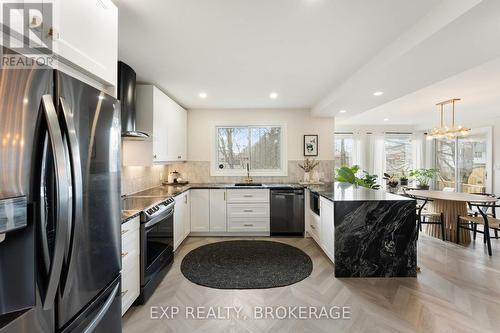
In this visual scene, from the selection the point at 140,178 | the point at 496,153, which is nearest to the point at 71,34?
the point at 140,178

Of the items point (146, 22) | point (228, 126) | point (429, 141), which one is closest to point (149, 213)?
point (146, 22)

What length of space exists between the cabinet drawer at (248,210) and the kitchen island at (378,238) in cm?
157

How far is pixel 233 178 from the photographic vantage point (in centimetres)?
463

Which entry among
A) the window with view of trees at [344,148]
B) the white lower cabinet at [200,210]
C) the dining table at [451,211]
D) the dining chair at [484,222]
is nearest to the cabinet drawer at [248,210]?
the white lower cabinet at [200,210]

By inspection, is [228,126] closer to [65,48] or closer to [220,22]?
[220,22]

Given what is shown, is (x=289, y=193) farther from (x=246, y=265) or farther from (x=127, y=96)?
(x=127, y=96)

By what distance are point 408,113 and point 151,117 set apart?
5.62 meters

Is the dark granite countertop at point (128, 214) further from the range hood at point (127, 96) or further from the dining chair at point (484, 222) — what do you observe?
the dining chair at point (484, 222)

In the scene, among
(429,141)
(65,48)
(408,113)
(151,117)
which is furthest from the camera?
(429,141)

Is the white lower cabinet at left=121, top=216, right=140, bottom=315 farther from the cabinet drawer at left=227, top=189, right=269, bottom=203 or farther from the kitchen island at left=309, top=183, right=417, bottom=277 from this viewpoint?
the kitchen island at left=309, top=183, right=417, bottom=277

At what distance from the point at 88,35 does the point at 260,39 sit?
130 centimetres

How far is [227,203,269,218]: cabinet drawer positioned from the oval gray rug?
1.63 feet

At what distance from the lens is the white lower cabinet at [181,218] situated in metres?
3.26

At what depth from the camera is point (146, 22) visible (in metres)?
1.75
